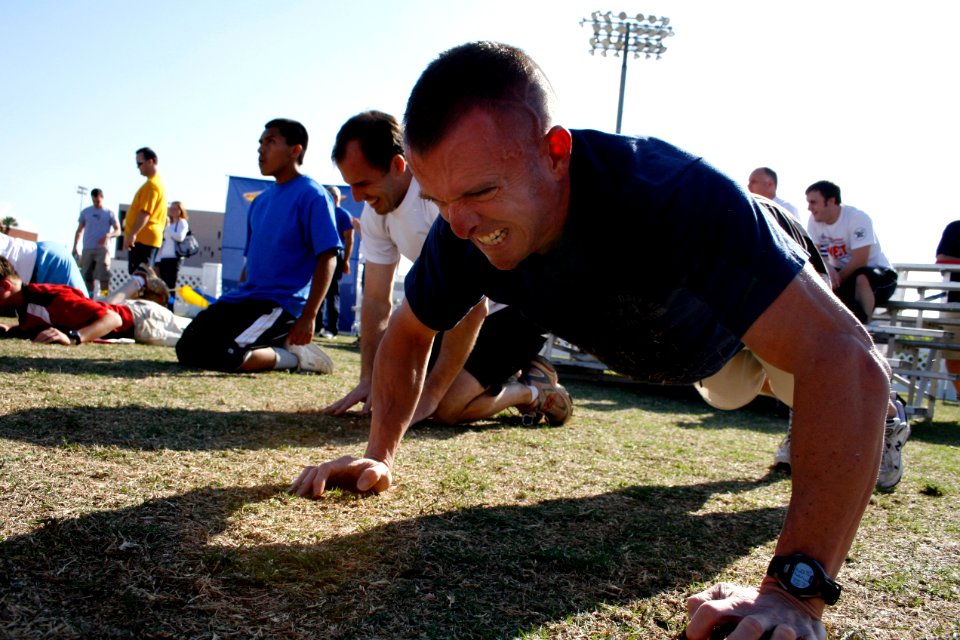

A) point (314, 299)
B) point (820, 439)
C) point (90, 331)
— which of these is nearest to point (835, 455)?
point (820, 439)

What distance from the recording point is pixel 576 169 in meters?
1.49

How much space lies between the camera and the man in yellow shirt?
792cm

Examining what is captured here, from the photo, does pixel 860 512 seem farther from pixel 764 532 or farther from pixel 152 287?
pixel 152 287

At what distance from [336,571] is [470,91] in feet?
3.25

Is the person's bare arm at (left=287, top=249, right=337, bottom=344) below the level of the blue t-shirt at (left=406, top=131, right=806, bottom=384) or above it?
below

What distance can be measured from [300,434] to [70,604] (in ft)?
5.33

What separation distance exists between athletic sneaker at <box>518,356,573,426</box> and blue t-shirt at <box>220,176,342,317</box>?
177cm

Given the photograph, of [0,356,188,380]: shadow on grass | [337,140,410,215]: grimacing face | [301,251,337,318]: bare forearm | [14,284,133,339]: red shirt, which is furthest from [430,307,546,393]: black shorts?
[14,284,133,339]: red shirt

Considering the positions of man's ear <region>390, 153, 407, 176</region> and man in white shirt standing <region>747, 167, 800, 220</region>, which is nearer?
man's ear <region>390, 153, 407, 176</region>

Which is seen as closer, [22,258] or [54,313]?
[54,313]

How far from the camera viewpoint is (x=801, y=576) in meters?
1.13

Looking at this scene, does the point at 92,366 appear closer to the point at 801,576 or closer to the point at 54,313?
the point at 54,313

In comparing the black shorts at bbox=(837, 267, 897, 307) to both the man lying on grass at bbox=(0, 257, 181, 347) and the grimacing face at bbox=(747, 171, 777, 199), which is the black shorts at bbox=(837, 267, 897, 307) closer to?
the grimacing face at bbox=(747, 171, 777, 199)

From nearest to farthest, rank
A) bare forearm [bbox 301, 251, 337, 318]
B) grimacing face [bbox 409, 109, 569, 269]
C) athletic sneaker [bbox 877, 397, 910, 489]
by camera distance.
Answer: grimacing face [bbox 409, 109, 569, 269]
athletic sneaker [bbox 877, 397, 910, 489]
bare forearm [bbox 301, 251, 337, 318]
